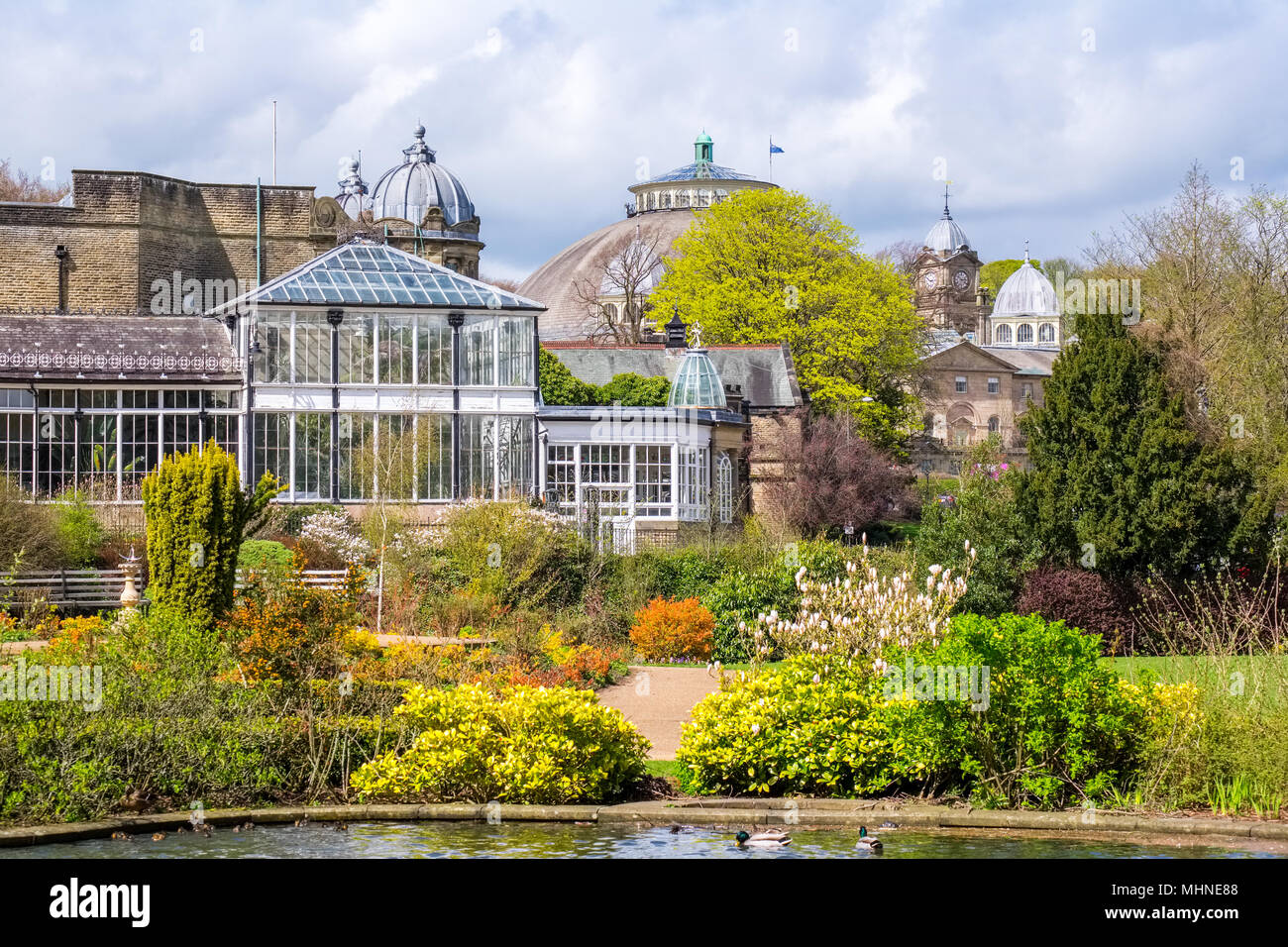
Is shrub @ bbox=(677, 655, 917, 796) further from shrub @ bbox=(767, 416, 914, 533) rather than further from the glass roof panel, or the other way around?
shrub @ bbox=(767, 416, 914, 533)

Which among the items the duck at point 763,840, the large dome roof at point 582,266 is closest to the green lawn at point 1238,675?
the duck at point 763,840

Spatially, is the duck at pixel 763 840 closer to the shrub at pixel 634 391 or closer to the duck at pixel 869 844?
the duck at pixel 869 844

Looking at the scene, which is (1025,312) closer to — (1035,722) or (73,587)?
(73,587)

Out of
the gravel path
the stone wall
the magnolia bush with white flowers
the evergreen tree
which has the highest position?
the stone wall

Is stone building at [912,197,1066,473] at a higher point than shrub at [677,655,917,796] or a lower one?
higher

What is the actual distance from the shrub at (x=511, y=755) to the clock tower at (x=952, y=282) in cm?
10085

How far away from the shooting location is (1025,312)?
111000 millimetres

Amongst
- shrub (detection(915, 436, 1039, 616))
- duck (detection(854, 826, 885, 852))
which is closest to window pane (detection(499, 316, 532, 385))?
shrub (detection(915, 436, 1039, 616))

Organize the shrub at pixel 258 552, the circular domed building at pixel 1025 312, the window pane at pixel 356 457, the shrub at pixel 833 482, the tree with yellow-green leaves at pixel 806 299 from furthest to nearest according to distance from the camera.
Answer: the circular domed building at pixel 1025 312 < the tree with yellow-green leaves at pixel 806 299 < the shrub at pixel 833 482 < the window pane at pixel 356 457 < the shrub at pixel 258 552

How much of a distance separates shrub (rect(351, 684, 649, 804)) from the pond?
0.55 metres

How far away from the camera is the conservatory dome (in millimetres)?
40844

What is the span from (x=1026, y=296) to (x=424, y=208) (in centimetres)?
6176

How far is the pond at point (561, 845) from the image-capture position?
35.2ft

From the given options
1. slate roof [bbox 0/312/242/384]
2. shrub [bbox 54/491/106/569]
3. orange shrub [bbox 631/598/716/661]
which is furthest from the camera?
slate roof [bbox 0/312/242/384]
